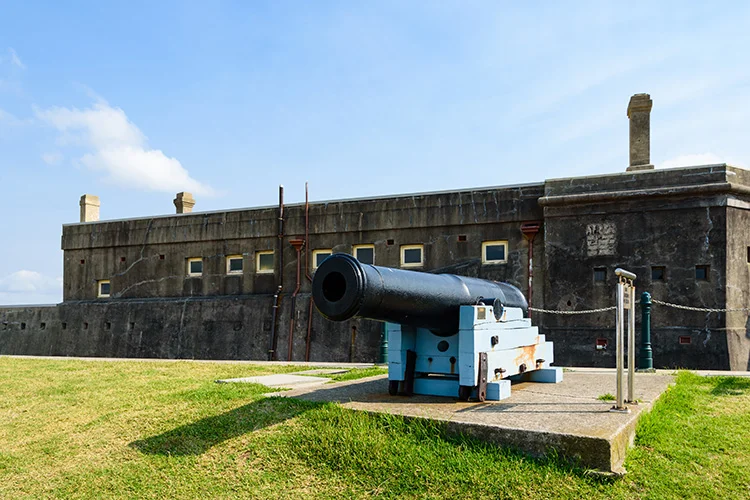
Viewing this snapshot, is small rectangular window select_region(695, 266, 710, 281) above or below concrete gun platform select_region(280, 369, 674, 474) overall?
above

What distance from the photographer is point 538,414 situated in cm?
491

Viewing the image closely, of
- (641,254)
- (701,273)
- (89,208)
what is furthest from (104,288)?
(701,273)

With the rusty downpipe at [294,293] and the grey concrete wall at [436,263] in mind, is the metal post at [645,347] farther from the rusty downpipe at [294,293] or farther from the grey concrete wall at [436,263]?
the rusty downpipe at [294,293]

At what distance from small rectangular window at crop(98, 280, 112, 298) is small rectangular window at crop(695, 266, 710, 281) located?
16.5m

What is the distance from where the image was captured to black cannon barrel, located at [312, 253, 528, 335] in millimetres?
4562

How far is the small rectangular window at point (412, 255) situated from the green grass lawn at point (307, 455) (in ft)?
29.1

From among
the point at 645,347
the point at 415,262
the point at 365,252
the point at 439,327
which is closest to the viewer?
the point at 439,327

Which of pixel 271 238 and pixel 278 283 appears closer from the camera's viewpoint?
pixel 278 283

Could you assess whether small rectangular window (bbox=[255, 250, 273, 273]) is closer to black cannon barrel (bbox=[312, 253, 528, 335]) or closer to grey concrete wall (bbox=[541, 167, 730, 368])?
grey concrete wall (bbox=[541, 167, 730, 368])

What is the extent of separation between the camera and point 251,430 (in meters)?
5.07

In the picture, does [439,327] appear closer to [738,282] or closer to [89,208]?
[738,282]

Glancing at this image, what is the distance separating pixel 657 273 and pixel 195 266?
1237 centimetres

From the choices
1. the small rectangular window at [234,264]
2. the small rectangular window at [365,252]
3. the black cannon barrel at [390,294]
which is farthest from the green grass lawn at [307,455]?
the small rectangular window at [234,264]

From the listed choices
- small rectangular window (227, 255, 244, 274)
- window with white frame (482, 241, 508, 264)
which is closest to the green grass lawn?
window with white frame (482, 241, 508, 264)
